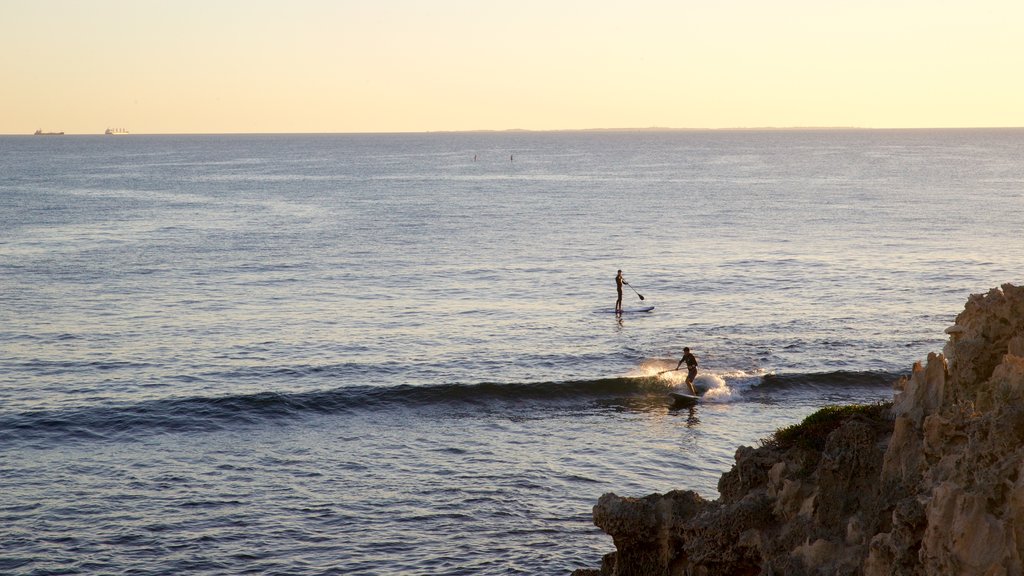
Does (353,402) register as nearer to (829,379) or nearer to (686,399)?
(686,399)

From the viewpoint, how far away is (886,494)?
14125mm

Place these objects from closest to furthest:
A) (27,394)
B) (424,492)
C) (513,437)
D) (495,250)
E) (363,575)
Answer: (363,575), (424,492), (513,437), (27,394), (495,250)

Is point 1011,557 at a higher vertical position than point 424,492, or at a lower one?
higher

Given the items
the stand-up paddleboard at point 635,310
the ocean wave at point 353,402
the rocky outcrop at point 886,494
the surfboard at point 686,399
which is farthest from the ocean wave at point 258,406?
the rocky outcrop at point 886,494

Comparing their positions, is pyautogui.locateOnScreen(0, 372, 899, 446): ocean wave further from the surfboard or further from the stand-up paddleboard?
the stand-up paddleboard

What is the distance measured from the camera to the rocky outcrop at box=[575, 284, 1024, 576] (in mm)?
11664

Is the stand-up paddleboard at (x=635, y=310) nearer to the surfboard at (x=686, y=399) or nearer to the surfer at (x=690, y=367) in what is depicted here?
the surfer at (x=690, y=367)

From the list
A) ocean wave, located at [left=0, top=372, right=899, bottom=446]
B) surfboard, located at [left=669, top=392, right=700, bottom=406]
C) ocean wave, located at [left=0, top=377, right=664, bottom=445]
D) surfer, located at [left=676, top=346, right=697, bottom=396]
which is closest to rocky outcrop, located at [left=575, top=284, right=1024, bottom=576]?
surfboard, located at [left=669, top=392, right=700, bottom=406]

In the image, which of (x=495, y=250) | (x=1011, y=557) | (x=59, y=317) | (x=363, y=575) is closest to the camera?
(x=1011, y=557)

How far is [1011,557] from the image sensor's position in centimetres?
1126

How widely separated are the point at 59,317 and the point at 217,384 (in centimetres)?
1669

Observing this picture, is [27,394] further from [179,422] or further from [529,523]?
[529,523]

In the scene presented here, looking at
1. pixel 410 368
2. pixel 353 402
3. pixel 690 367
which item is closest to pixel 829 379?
pixel 690 367

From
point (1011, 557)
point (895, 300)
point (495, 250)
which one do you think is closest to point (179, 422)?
point (1011, 557)
